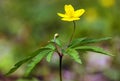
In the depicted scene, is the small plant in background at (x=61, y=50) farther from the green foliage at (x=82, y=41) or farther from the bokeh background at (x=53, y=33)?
the bokeh background at (x=53, y=33)

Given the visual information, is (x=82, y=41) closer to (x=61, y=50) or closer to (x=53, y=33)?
(x=61, y=50)

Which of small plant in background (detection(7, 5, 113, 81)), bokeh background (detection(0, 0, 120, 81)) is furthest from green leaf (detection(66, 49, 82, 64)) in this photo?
bokeh background (detection(0, 0, 120, 81))

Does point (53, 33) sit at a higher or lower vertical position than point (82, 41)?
higher

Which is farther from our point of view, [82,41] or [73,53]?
[82,41]

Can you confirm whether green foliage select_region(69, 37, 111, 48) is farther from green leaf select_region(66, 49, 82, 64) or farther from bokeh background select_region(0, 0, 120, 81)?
bokeh background select_region(0, 0, 120, 81)

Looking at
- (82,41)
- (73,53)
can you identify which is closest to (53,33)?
(82,41)

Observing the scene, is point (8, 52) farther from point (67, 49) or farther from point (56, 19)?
point (67, 49)

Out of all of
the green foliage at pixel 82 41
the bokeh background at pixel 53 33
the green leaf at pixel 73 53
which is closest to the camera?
the green leaf at pixel 73 53

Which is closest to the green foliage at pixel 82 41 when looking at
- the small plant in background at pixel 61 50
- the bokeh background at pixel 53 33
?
the small plant in background at pixel 61 50
